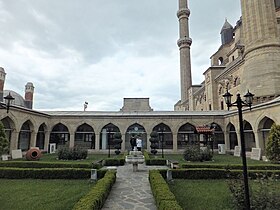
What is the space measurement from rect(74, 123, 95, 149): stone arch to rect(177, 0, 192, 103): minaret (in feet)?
91.0

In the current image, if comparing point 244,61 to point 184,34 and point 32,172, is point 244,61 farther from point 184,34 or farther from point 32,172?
point 32,172

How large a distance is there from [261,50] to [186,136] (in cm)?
1256

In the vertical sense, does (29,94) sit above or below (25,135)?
above

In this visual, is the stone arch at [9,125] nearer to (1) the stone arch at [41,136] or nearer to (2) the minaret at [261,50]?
(1) the stone arch at [41,136]

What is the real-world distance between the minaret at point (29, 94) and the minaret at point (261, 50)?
27.0 m

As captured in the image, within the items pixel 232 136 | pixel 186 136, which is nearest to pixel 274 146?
pixel 232 136

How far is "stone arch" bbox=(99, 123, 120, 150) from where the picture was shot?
24.9m

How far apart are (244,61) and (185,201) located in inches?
944

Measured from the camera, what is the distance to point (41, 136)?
24.3 metres

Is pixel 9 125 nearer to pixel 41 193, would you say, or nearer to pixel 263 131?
pixel 41 193

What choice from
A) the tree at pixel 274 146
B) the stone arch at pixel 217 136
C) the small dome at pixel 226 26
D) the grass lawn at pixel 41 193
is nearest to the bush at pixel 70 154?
the grass lawn at pixel 41 193

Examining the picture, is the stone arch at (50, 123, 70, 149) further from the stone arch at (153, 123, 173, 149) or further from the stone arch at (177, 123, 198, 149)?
the stone arch at (177, 123, 198, 149)

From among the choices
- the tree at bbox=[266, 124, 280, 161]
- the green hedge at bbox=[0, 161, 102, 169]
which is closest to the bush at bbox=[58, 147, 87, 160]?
the green hedge at bbox=[0, 161, 102, 169]

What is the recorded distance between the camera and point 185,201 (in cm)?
684
